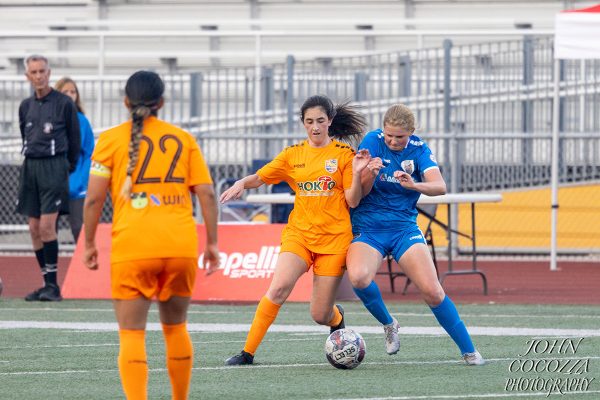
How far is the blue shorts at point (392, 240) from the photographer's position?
862 cm

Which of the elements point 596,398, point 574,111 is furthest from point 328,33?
point 596,398

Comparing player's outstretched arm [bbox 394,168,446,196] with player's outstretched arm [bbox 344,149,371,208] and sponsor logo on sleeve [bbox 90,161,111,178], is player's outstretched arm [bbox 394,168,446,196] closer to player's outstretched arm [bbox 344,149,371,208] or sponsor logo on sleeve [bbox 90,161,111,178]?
player's outstretched arm [bbox 344,149,371,208]

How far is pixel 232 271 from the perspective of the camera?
13.5 m

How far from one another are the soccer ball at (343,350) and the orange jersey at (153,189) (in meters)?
2.27

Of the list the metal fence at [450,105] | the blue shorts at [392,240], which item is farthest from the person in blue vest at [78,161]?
the blue shorts at [392,240]

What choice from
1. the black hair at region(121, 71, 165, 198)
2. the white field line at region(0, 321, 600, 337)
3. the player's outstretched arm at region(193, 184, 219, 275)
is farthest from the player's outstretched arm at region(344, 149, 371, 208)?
the white field line at region(0, 321, 600, 337)

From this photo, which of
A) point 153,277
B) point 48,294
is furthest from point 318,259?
point 48,294

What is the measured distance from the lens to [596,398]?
7.02 meters

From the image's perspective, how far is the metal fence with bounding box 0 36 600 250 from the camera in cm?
1844

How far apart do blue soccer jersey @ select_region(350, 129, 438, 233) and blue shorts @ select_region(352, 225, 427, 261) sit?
4 centimetres

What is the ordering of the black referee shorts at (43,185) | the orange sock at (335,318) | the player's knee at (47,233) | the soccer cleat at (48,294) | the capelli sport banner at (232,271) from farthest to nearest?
1. the capelli sport banner at (232,271)
2. the soccer cleat at (48,294)
3. the player's knee at (47,233)
4. the black referee shorts at (43,185)
5. the orange sock at (335,318)

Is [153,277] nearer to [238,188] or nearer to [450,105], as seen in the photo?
[238,188]

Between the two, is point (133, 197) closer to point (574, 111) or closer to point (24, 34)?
point (574, 111)

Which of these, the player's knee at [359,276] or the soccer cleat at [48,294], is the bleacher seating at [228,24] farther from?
the player's knee at [359,276]
